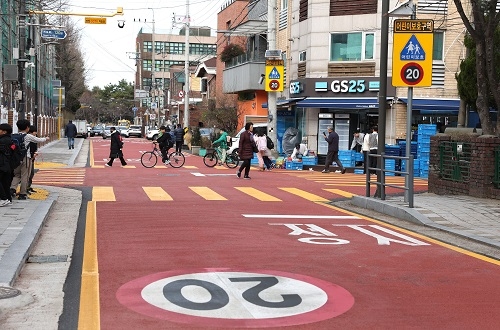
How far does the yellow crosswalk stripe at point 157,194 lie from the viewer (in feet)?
56.7

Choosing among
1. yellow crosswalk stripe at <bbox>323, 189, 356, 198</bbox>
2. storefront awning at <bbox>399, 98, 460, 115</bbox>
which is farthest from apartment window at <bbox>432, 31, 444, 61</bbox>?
yellow crosswalk stripe at <bbox>323, 189, 356, 198</bbox>

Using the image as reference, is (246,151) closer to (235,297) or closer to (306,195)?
(306,195)

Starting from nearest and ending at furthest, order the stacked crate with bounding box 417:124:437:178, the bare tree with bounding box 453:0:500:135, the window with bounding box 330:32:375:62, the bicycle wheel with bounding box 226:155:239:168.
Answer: the bare tree with bounding box 453:0:500:135 → the stacked crate with bounding box 417:124:437:178 → the bicycle wheel with bounding box 226:155:239:168 → the window with bounding box 330:32:375:62

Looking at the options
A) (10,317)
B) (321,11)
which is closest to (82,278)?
(10,317)

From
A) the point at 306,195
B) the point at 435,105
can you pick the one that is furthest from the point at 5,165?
the point at 435,105

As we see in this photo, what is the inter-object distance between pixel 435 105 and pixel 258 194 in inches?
723

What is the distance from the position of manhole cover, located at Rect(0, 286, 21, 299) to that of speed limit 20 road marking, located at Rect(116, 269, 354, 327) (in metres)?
0.99

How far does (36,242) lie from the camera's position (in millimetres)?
10555

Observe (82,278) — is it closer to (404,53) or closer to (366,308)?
(366,308)

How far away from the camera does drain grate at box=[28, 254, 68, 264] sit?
9.08 m

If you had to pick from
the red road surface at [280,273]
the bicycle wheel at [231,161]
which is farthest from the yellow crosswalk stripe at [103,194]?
the bicycle wheel at [231,161]

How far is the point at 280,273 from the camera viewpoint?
8.34 m

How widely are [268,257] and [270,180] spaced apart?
14928 mm

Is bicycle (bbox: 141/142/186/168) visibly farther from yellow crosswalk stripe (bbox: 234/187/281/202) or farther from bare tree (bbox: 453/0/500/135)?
bare tree (bbox: 453/0/500/135)
